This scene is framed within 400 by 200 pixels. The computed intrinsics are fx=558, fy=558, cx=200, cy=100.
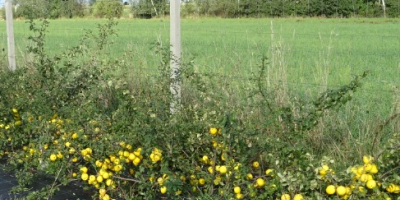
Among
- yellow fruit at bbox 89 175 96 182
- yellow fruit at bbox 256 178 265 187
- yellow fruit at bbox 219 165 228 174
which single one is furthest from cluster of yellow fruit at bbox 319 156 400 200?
yellow fruit at bbox 89 175 96 182

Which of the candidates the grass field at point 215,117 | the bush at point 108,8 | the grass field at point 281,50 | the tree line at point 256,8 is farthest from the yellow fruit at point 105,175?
the bush at point 108,8

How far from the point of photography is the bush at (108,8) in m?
8.96

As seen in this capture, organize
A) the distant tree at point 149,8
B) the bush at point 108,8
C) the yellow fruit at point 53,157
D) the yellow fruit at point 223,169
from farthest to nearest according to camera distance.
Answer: the bush at point 108,8, the distant tree at point 149,8, the yellow fruit at point 53,157, the yellow fruit at point 223,169

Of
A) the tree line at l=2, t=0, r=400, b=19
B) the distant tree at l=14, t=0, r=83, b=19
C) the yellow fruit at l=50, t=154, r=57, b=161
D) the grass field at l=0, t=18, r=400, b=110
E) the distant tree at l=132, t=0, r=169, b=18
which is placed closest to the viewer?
the yellow fruit at l=50, t=154, r=57, b=161

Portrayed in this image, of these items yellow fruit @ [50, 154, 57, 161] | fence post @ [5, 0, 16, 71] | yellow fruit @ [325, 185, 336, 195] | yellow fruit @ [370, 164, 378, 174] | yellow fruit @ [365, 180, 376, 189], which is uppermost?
fence post @ [5, 0, 16, 71]

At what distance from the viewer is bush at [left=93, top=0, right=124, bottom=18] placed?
8.96 m

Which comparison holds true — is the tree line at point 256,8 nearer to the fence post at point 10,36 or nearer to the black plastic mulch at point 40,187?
the fence post at point 10,36

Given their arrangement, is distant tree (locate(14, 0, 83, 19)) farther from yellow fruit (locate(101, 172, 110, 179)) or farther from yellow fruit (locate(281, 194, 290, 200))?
yellow fruit (locate(281, 194, 290, 200))

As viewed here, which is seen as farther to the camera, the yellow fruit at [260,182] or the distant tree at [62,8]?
the distant tree at [62,8]

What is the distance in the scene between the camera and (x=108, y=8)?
9.30 m

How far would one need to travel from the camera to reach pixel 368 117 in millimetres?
5000

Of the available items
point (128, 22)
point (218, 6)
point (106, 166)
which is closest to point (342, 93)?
point (106, 166)

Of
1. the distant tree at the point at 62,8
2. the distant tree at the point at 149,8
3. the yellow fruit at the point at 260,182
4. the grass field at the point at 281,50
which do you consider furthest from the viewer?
the distant tree at the point at 62,8

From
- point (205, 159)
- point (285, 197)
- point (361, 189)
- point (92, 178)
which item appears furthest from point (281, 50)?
point (361, 189)
